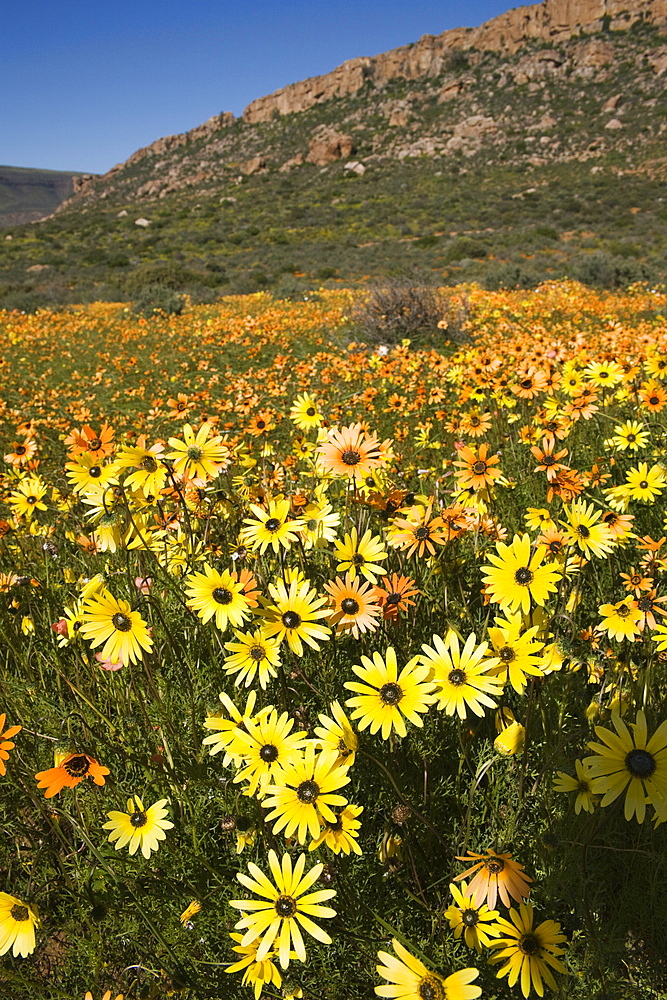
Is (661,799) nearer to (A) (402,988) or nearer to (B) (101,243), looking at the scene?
(A) (402,988)

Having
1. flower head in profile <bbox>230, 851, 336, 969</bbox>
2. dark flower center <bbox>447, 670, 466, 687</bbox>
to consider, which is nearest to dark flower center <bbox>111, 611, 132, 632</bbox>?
flower head in profile <bbox>230, 851, 336, 969</bbox>

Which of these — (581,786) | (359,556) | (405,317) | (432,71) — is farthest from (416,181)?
(581,786)

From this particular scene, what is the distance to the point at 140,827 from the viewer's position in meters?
1.36

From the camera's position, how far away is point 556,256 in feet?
72.0

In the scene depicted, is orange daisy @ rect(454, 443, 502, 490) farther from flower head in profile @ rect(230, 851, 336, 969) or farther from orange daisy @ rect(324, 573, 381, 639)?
flower head in profile @ rect(230, 851, 336, 969)

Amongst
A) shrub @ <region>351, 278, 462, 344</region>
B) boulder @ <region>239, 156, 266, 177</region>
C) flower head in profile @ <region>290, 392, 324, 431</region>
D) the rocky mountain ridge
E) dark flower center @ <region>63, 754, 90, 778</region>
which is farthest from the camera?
Result: boulder @ <region>239, 156, 266, 177</region>

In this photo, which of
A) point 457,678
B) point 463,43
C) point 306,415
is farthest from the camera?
point 463,43

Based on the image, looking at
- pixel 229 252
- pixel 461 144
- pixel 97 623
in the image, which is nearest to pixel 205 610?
pixel 97 623

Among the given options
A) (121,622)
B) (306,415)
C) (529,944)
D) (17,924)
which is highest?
(306,415)

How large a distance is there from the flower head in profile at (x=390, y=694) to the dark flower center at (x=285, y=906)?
373mm

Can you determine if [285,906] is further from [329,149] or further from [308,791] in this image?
[329,149]

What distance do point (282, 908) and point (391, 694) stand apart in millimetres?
485

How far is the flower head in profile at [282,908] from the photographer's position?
100 centimetres

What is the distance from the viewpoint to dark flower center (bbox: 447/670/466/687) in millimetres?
1292
